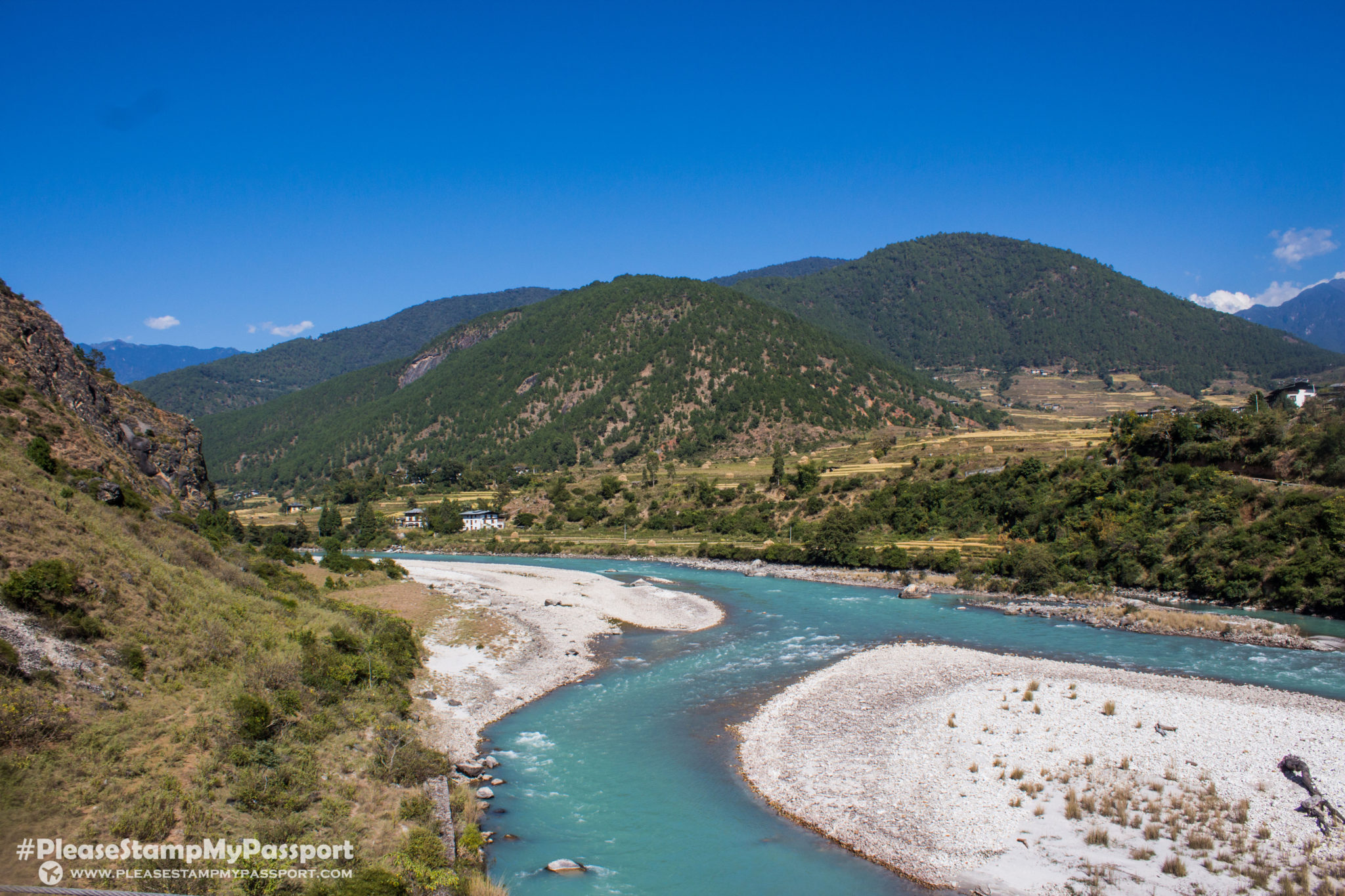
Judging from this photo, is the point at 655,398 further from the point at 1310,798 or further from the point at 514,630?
the point at 1310,798

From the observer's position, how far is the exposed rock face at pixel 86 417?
3048 centimetres

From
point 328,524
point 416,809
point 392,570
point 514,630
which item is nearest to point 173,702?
point 416,809

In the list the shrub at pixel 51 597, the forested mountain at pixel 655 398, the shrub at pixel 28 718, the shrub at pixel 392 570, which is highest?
the forested mountain at pixel 655 398

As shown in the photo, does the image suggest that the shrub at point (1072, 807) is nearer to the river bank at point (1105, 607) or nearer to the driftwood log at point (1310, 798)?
the driftwood log at point (1310, 798)

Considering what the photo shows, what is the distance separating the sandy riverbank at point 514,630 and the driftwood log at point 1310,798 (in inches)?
868

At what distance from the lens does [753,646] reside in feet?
118

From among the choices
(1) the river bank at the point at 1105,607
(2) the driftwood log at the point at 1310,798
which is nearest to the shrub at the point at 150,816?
(2) the driftwood log at the point at 1310,798

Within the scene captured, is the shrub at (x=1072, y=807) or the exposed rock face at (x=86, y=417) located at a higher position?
the exposed rock face at (x=86, y=417)

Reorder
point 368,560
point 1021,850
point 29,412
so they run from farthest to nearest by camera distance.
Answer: point 368,560 < point 29,412 < point 1021,850

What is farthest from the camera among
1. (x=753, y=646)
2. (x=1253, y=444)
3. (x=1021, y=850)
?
(x=1253, y=444)

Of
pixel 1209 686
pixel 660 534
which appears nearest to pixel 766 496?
pixel 660 534

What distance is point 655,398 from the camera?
509 feet

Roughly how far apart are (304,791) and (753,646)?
77.9 ft

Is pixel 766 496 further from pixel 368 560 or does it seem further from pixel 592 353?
pixel 592 353
